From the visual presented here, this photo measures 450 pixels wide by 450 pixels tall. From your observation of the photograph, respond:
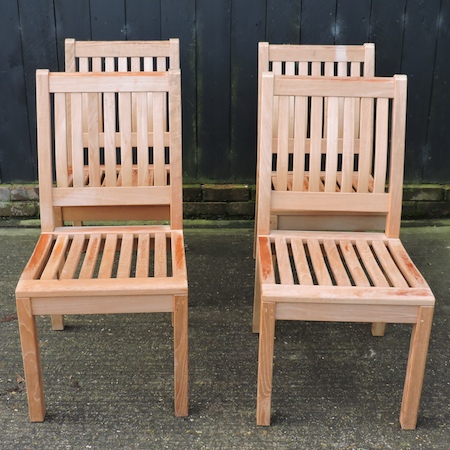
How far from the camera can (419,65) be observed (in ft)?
12.1

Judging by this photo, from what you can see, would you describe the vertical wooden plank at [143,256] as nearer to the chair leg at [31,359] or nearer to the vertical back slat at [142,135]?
the vertical back slat at [142,135]

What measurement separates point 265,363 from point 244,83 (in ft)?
7.01

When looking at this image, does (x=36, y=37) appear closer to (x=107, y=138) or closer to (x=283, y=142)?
(x=107, y=138)

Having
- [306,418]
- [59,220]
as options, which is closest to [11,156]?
[59,220]

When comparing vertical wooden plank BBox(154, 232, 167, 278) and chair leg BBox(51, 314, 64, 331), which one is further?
chair leg BBox(51, 314, 64, 331)

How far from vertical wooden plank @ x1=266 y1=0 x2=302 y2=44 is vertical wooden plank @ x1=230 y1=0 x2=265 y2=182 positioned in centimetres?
5

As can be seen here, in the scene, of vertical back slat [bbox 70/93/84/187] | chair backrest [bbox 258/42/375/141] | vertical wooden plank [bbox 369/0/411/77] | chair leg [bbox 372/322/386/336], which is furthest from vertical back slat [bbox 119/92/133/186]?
vertical wooden plank [bbox 369/0/411/77]

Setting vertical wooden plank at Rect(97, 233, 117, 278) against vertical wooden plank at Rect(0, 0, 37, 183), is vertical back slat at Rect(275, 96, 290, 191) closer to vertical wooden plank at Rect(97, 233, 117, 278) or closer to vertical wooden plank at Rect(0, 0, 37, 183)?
vertical wooden plank at Rect(97, 233, 117, 278)

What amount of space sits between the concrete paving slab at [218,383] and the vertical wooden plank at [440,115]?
109cm

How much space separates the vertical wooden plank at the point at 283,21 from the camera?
3.59 metres

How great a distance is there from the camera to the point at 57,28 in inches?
142

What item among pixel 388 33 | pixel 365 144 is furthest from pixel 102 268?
pixel 388 33

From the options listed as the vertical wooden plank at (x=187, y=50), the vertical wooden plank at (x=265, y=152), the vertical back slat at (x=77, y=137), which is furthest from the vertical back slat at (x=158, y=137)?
the vertical wooden plank at (x=187, y=50)

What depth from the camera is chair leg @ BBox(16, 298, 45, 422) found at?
6.31 ft
